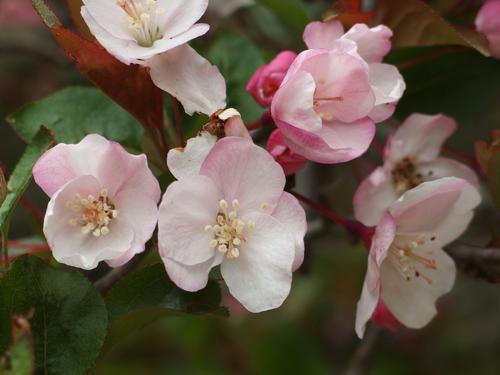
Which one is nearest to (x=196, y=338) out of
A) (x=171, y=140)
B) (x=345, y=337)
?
(x=345, y=337)

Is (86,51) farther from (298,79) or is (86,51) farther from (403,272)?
(403,272)

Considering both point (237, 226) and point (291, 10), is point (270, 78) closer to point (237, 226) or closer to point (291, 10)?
point (237, 226)

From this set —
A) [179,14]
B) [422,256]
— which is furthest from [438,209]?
[179,14]

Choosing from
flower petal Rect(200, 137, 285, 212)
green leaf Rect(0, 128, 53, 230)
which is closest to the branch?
flower petal Rect(200, 137, 285, 212)

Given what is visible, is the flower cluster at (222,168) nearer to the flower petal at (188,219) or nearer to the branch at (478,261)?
the flower petal at (188,219)

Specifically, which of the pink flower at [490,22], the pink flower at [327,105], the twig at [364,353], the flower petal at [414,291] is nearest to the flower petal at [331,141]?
the pink flower at [327,105]

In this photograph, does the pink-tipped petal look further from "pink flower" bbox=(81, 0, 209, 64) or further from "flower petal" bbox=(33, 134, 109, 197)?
"flower petal" bbox=(33, 134, 109, 197)

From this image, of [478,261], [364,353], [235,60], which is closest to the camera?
[478,261]

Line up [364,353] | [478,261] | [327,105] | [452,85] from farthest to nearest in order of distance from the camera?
[364,353] → [452,85] → [478,261] → [327,105]
